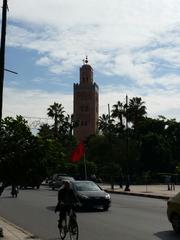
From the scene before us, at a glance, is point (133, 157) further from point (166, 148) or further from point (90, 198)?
point (90, 198)

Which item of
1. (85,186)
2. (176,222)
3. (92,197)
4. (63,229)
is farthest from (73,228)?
(85,186)

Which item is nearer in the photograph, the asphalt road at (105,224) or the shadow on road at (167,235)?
the shadow on road at (167,235)

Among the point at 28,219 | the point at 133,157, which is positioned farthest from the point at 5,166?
the point at 133,157

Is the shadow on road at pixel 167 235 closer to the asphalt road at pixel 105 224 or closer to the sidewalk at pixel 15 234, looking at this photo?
the asphalt road at pixel 105 224

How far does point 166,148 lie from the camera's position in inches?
3369

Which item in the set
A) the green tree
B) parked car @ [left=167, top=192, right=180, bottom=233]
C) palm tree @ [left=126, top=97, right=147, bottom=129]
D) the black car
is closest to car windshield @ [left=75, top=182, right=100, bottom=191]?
the black car

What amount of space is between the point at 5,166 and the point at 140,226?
5.72 metres

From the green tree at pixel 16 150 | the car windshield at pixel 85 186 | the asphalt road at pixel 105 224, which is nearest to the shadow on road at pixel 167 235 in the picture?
the asphalt road at pixel 105 224

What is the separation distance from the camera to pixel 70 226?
14.2 m

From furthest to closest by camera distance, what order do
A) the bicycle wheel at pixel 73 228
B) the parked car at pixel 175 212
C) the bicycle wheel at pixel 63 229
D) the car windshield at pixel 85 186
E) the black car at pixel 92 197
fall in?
the car windshield at pixel 85 186 < the black car at pixel 92 197 < the parked car at pixel 175 212 < the bicycle wheel at pixel 63 229 < the bicycle wheel at pixel 73 228

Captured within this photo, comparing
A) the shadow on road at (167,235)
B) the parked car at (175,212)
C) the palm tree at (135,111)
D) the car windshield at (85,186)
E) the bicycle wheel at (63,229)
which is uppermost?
the palm tree at (135,111)

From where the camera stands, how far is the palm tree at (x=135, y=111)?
3984 inches

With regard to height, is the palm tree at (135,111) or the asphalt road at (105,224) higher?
the palm tree at (135,111)

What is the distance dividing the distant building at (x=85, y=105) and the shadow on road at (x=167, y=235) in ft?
473
